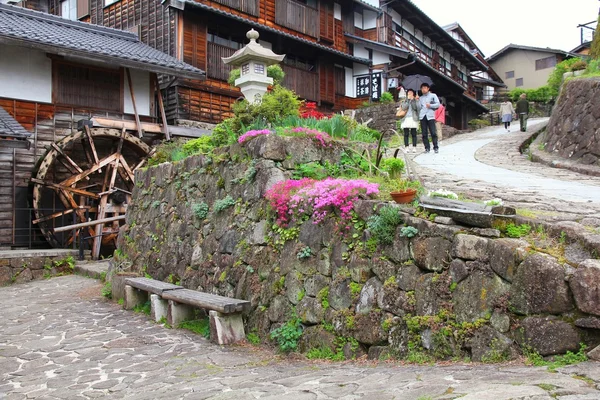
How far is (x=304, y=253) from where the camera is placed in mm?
6945

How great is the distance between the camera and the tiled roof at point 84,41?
15094mm

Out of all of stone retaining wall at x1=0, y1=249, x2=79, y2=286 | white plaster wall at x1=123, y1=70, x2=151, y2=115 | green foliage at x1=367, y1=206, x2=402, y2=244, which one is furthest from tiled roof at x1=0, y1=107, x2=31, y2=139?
green foliage at x1=367, y1=206, x2=402, y2=244

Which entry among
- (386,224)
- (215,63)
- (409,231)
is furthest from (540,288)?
(215,63)

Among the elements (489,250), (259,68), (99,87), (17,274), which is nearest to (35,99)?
(99,87)

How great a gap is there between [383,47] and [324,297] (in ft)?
68.6

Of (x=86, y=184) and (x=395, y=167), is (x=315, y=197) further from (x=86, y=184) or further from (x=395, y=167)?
(x=86, y=184)

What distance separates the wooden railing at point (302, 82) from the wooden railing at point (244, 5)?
2.48 meters

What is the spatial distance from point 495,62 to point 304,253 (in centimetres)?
4767

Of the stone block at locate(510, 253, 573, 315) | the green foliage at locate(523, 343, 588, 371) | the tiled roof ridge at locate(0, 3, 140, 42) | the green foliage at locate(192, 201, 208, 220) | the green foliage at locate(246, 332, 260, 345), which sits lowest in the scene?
the green foliage at locate(246, 332, 260, 345)

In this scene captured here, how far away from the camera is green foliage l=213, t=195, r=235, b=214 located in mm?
8812

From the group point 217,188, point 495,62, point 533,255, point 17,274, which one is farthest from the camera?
point 495,62

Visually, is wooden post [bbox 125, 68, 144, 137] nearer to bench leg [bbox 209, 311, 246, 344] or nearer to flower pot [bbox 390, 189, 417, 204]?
bench leg [bbox 209, 311, 246, 344]

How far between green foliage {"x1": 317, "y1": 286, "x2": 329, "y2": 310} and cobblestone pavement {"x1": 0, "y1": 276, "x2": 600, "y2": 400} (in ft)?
2.34

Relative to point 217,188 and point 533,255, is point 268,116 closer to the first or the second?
point 217,188
